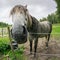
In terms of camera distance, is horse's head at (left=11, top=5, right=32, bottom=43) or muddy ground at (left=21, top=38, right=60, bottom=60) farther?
muddy ground at (left=21, top=38, right=60, bottom=60)

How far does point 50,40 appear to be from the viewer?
1066 centimetres

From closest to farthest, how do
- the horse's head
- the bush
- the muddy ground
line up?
the horse's head, the muddy ground, the bush

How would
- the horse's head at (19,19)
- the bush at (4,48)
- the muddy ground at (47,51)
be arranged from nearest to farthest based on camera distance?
the horse's head at (19,19)
the muddy ground at (47,51)
the bush at (4,48)

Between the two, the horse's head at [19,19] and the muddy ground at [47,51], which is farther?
the muddy ground at [47,51]

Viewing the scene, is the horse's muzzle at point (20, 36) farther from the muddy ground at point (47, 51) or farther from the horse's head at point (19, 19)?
the muddy ground at point (47, 51)

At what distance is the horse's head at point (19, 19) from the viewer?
5645 mm

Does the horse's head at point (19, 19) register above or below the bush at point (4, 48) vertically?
above

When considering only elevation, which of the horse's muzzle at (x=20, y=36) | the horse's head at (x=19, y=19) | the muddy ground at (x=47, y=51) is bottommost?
the muddy ground at (x=47, y=51)

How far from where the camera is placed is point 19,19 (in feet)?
19.7

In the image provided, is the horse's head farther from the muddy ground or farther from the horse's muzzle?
the muddy ground

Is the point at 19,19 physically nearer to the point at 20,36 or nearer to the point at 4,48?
the point at 20,36

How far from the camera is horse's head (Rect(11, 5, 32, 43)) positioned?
564 centimetres

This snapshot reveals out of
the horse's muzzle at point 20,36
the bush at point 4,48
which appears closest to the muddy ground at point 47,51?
the bush at point 4,48

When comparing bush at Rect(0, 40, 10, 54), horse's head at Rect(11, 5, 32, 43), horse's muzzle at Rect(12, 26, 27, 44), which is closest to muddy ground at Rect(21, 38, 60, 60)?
bush at Rect(0, 40, 10, 54)
